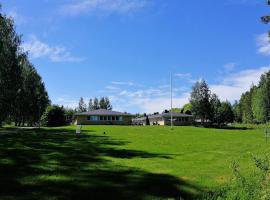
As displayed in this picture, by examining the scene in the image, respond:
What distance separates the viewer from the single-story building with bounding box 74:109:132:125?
256 ft

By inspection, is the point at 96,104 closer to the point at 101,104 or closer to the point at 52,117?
the point at 101,104

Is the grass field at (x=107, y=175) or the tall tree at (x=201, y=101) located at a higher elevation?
the tall tree at (x=201, y=101)

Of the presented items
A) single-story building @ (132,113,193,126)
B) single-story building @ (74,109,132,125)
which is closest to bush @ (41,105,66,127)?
single-story building @ (74,109,132,125)

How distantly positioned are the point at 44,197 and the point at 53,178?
2153mm

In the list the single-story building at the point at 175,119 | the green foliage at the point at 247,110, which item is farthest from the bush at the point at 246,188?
the green foliage at the point at 247,110

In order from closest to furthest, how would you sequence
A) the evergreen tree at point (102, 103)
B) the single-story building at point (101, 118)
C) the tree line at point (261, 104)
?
the single-story building at point (101, 118) < the tree line at point (261, 104) < the evergreen tree at point (102, 103)

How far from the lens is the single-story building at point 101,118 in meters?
77.9

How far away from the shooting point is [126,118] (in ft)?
267

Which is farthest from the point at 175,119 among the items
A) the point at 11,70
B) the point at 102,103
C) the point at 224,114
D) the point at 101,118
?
the point at 102,103

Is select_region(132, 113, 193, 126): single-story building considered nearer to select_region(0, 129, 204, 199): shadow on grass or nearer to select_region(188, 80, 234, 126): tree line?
select_region(188, 80, 234, 126): tree line

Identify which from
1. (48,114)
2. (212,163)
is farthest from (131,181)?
(48,114)

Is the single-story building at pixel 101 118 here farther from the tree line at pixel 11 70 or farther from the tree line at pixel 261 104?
the tree line at pixel 261 104

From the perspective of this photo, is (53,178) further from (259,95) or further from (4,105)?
(259,95)

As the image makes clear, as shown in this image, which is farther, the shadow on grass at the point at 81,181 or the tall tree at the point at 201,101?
the tall tree at the point at 201,101
